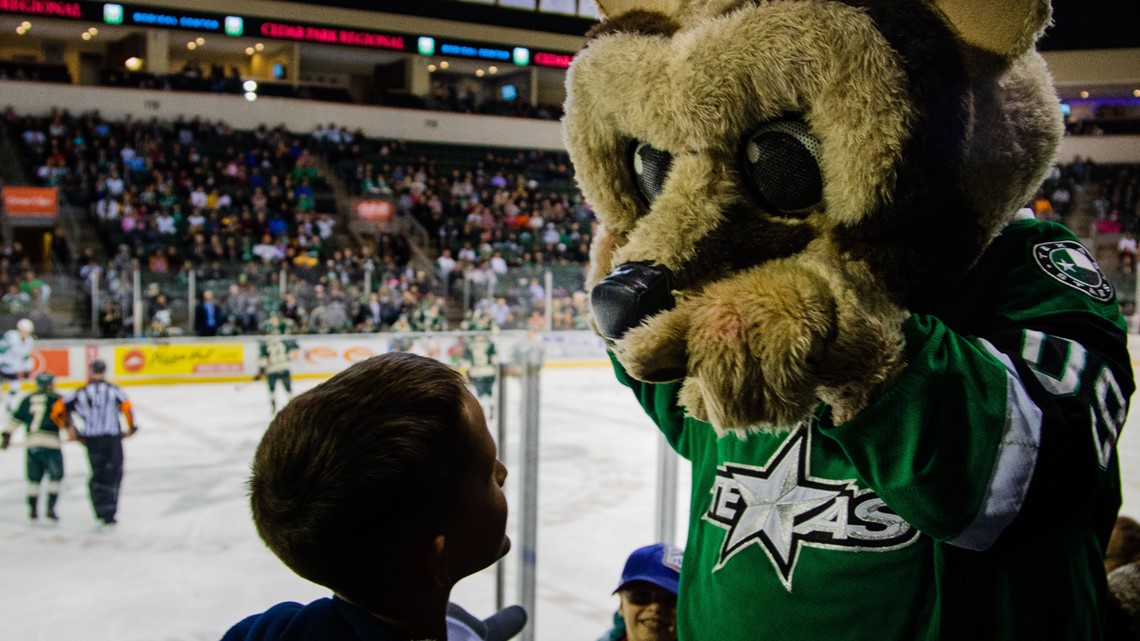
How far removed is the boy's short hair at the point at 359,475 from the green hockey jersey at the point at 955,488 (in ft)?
1.06

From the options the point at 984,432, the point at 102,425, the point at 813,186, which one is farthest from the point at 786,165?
the point at 102,425

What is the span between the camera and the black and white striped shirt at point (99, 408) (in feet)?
17.0

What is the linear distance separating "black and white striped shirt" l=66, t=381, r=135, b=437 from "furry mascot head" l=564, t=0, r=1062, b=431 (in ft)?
16.3

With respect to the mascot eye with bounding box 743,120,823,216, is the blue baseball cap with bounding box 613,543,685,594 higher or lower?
lower

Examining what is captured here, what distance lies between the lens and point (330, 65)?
19.6m

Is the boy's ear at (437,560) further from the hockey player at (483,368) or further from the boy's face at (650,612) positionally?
the hockey player at (483,368)

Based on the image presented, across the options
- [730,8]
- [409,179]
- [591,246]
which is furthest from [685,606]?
[409,179]

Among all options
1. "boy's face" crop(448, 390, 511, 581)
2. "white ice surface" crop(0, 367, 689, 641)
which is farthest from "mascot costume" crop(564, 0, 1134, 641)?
"white ice surface" crop(0, 367, 689, 641)

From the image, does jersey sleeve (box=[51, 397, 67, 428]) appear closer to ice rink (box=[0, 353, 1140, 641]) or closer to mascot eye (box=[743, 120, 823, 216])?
ice rink (box=[0, 353, 1140, 641])

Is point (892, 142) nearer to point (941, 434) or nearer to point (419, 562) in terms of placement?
point (941, 434)

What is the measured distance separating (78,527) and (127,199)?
8.98 meters

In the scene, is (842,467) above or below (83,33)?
below

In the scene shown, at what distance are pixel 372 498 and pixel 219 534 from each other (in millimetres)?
4133

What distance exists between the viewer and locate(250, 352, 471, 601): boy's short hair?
0.79 meters
